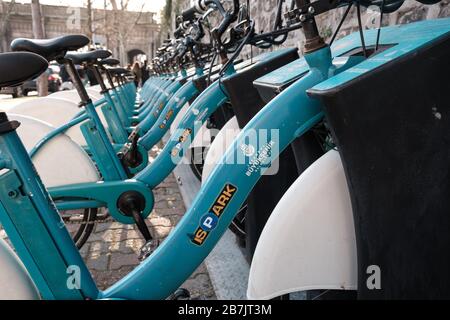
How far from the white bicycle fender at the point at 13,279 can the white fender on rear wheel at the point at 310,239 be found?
75 centimetres

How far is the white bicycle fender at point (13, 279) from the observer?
132 centimetres

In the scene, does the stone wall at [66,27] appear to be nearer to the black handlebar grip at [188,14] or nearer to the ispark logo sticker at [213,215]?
A: the black handlebar grip at [188,14]

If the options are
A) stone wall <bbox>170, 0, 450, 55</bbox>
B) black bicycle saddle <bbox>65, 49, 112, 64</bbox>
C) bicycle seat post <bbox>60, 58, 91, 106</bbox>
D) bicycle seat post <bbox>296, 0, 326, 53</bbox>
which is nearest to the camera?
bicycle seat post <bbox>296, 0, 326, 53</bbox>

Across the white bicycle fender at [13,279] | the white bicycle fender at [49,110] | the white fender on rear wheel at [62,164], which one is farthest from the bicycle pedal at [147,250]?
the white bicycle fender at [49,110]

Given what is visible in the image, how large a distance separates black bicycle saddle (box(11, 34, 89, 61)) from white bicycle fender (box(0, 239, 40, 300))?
1062mm

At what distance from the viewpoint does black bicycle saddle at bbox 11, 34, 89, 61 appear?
199 cm

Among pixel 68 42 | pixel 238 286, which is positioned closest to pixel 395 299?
pixel 238 286

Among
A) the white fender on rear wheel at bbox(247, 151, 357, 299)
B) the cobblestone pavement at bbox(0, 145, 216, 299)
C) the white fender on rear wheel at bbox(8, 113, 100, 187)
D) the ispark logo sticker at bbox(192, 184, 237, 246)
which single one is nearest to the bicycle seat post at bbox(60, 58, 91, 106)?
the white fender on rear wheel at bbox(8, 113, 100, 187)

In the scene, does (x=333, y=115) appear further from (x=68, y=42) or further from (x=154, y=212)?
(x=154, y=212)

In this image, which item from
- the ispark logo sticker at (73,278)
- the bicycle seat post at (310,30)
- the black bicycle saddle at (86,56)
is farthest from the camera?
the black bicycle saddle at (86,56)

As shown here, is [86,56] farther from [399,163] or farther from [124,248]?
[399,163]

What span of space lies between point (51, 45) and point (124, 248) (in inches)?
56.1

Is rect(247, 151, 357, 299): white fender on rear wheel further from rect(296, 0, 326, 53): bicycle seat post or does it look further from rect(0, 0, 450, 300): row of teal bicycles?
rect(296, 0, 326, 53): bicycle seat post

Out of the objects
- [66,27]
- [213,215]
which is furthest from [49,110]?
[66,27]
